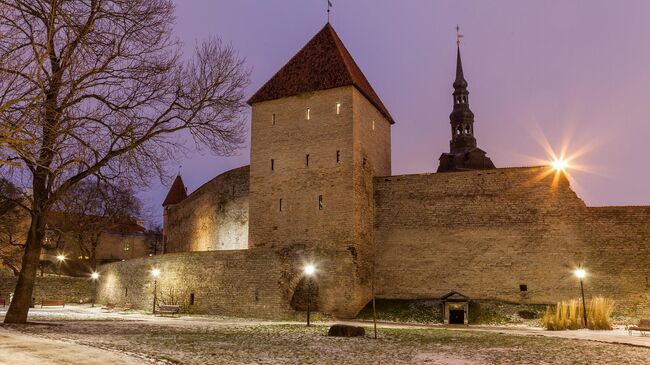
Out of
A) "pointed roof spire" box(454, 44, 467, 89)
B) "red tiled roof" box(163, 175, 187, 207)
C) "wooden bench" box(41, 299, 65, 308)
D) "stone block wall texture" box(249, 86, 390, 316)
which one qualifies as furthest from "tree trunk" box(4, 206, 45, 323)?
"pointed roof spire" box(454, 44, 467, 89)

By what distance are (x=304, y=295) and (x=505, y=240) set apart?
28.1 ft

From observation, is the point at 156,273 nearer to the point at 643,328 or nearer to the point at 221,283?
the point at 221,283

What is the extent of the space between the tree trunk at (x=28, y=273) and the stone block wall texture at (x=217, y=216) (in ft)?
46.8

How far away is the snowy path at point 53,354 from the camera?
295 inches

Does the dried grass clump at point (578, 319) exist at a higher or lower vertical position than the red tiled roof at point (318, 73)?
lower

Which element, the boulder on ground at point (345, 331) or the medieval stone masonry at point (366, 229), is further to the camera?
the medieval stone masonry at point (366, 229)

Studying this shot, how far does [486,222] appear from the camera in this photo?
2264cm

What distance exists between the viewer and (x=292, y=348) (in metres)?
10.4

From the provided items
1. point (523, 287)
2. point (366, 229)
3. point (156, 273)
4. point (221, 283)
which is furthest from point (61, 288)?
point (523, 287)

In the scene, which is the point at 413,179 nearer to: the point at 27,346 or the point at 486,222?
the point at 486,222

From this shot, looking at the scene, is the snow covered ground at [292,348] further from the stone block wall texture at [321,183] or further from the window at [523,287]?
the window at [523,287]

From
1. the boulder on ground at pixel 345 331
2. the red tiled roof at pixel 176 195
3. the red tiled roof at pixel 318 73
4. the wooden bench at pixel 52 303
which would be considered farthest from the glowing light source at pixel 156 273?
the red tiled roof at pixel 176 195

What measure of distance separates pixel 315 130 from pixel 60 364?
57.6ft

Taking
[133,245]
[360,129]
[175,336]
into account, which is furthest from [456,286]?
[133,245]
